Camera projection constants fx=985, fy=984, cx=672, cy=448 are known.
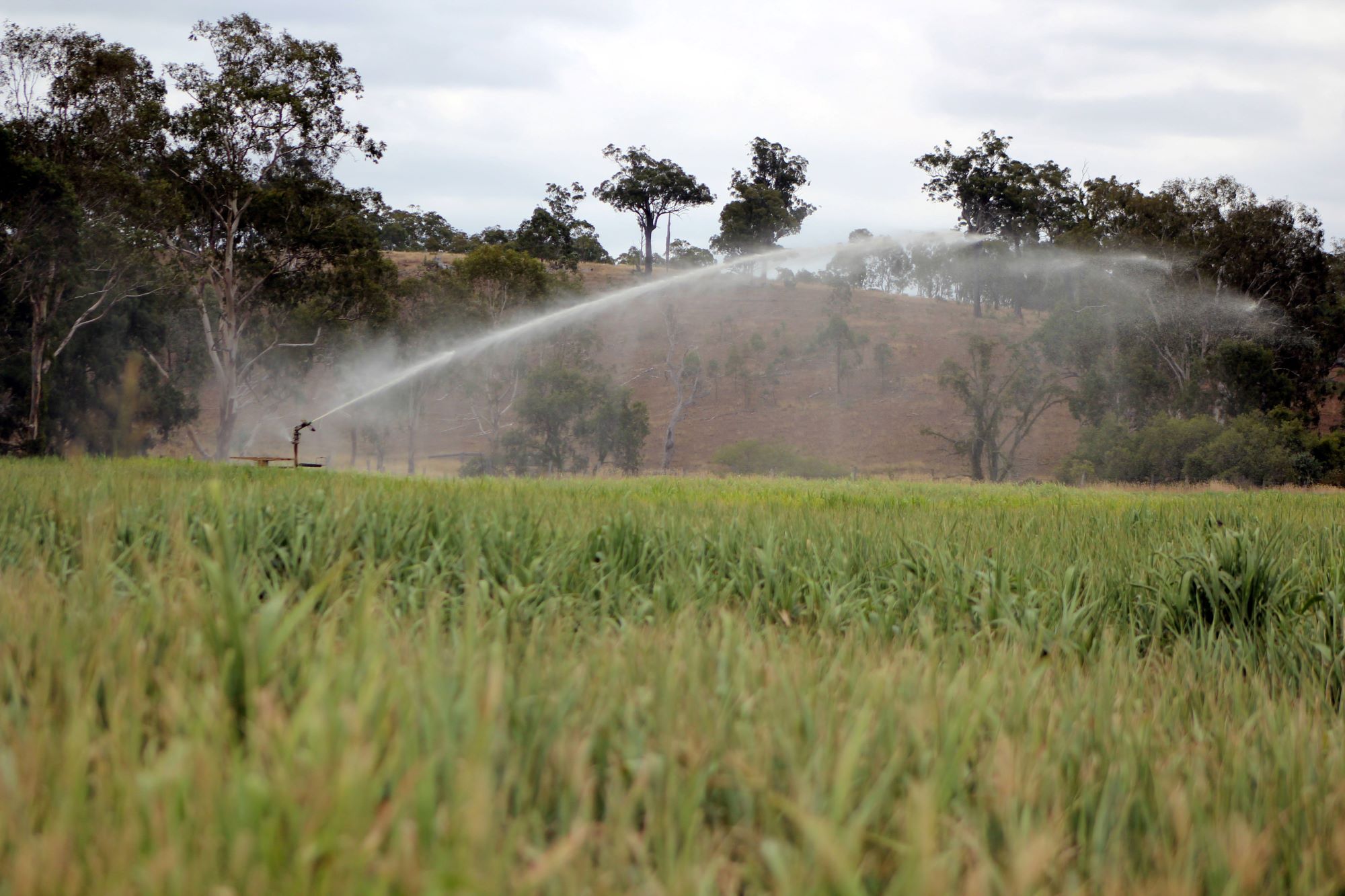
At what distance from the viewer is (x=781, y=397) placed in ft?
203

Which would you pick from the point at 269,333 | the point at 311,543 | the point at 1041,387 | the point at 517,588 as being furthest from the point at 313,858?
the point at 1041,387

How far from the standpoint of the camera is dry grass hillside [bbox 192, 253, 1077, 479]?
5134 centimetres

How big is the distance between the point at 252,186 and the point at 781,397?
36471 mm

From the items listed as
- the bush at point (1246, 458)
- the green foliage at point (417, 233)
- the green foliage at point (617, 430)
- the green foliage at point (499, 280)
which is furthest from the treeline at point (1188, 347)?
the green foliage at point (417, 233)

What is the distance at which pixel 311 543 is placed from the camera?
171 inches

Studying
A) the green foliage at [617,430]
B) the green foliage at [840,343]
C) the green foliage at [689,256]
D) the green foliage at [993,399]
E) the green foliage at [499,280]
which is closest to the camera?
the green foliage at [499,280]

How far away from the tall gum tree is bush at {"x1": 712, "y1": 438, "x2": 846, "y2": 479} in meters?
19.5

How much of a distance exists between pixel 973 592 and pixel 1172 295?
44.0m

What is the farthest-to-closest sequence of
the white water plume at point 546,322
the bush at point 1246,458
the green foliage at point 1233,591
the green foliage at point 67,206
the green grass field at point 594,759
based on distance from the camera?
1. the white water plume at point 546,322
2. the bush at point 1246,458
3. the green foliage at point 67,206
4. the green foliage at point 1233,591
5. the green grass field at point 594,759

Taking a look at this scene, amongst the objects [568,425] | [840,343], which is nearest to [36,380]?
[568,425]

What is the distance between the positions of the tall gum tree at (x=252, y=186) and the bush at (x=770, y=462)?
19457 mm

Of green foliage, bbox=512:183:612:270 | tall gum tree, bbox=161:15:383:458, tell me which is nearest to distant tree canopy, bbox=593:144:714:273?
green foliage, bbox=512:183:612:270

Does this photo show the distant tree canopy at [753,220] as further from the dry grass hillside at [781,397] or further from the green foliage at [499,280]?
the green foliage at [499,280]

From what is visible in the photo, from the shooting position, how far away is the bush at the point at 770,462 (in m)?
44.5
